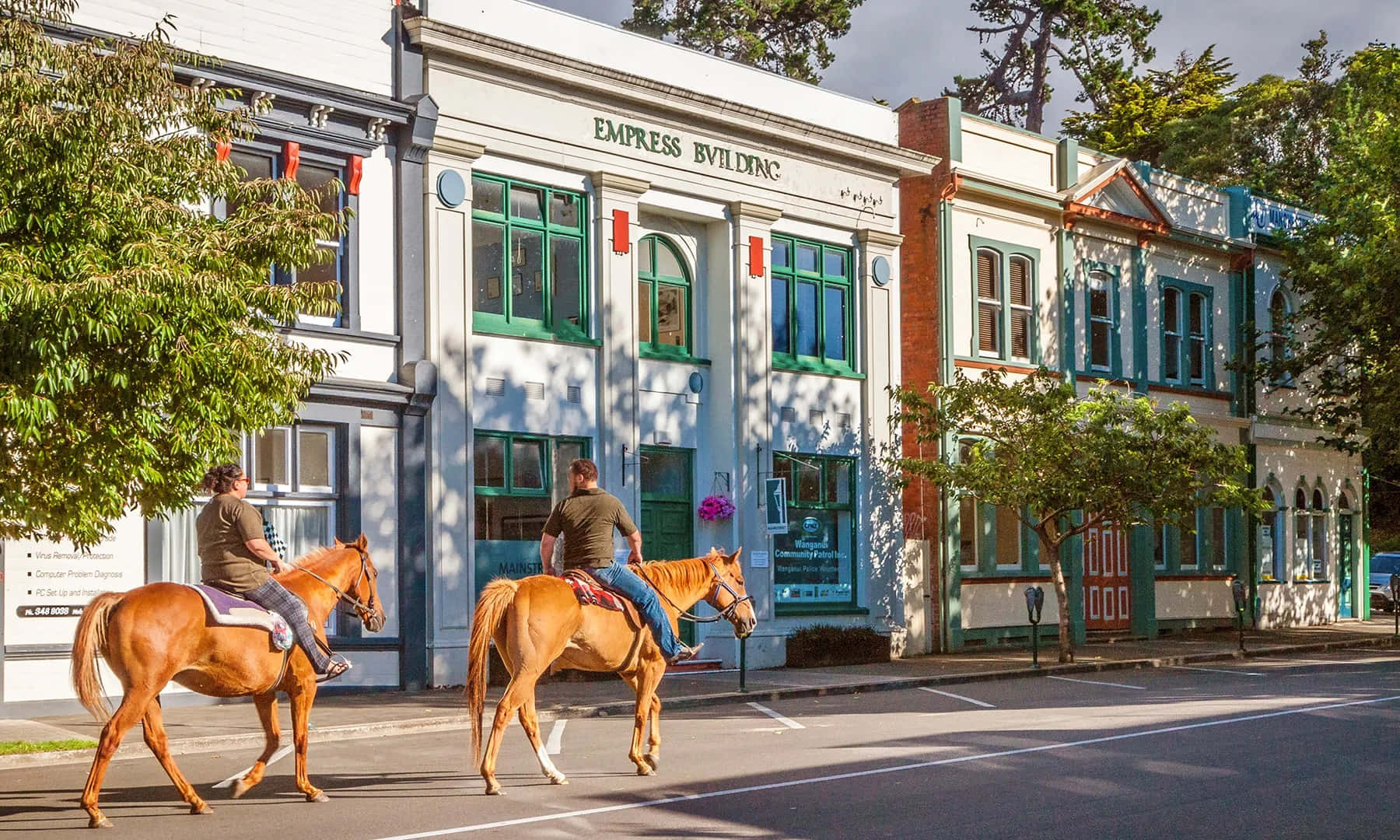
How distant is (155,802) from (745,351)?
1565 cm

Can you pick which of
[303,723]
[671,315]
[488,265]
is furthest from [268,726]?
[671,315]

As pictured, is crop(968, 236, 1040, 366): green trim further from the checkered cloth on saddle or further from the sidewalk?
the checkered cloth on saddle

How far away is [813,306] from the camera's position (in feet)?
88.9

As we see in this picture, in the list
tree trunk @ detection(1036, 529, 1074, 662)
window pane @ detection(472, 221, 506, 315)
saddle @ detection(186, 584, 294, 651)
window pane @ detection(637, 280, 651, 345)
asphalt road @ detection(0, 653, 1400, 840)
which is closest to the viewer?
asphalt road @ detection(0, 653, 1400, 840)

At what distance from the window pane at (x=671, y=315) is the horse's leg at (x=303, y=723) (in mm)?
14174

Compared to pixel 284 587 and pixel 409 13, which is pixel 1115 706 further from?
pixel 409 13

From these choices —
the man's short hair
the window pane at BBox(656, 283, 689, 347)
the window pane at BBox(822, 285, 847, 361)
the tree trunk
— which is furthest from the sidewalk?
the window pane at BBox(822, 285, 847, 361)

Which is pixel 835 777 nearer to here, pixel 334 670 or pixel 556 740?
pixel 334 670

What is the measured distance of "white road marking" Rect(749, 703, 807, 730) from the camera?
1614 cm

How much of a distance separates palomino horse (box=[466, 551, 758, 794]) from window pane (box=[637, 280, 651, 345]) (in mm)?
11721

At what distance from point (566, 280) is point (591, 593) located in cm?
1197

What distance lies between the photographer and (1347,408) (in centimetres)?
3472

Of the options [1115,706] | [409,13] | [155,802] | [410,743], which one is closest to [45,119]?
[155,802]

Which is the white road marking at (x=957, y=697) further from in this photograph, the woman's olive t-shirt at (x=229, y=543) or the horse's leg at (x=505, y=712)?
the woman's olive t-shirt at (x=229, y=543)
